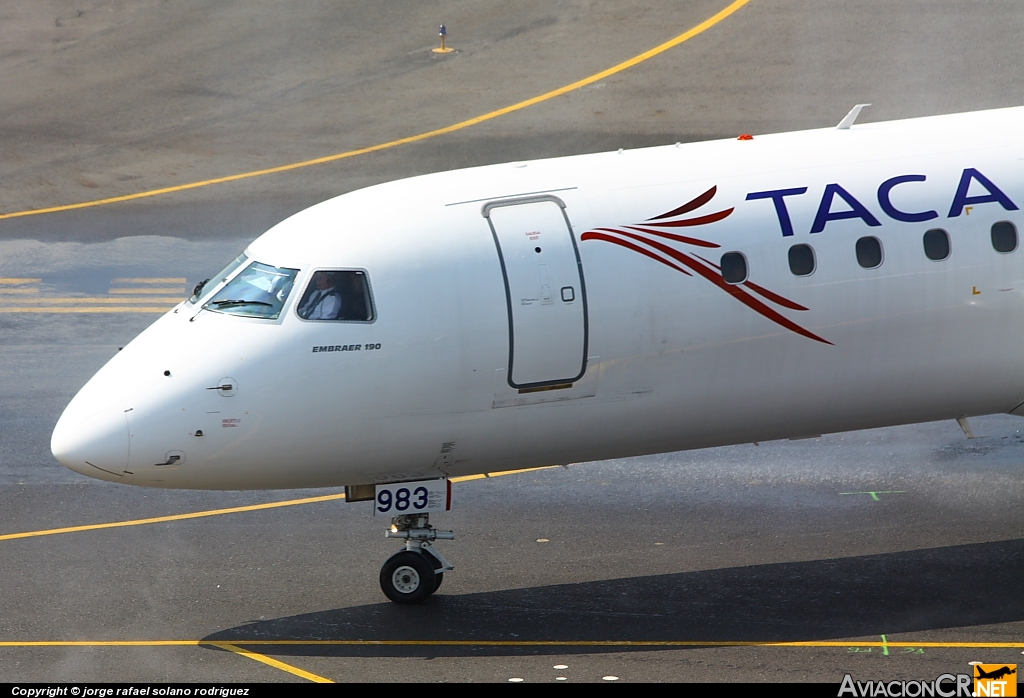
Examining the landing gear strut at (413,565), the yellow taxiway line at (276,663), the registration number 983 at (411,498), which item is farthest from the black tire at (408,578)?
the yellow taxiway line at (276,663)

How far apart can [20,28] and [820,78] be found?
20.9 m

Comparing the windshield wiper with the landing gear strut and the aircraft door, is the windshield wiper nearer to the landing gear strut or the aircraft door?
the aircraft door

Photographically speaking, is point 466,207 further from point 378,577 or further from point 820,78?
point 820,78

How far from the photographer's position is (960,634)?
42.7ft

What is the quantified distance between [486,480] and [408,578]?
3717 millimetres

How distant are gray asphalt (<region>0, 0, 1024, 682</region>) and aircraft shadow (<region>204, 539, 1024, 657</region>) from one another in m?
0.04

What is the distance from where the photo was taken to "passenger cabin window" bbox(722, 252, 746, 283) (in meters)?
13.0

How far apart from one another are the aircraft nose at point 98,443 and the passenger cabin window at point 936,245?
8046 mm

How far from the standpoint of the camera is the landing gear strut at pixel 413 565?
13.7 metres

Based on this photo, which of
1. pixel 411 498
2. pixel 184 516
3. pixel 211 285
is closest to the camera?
pixel 211 285

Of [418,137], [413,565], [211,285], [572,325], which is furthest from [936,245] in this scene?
[418,137]

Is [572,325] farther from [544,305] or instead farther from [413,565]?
[413,565]

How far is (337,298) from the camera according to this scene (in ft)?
41.5

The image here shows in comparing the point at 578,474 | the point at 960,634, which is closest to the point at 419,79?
the point at 578,474
